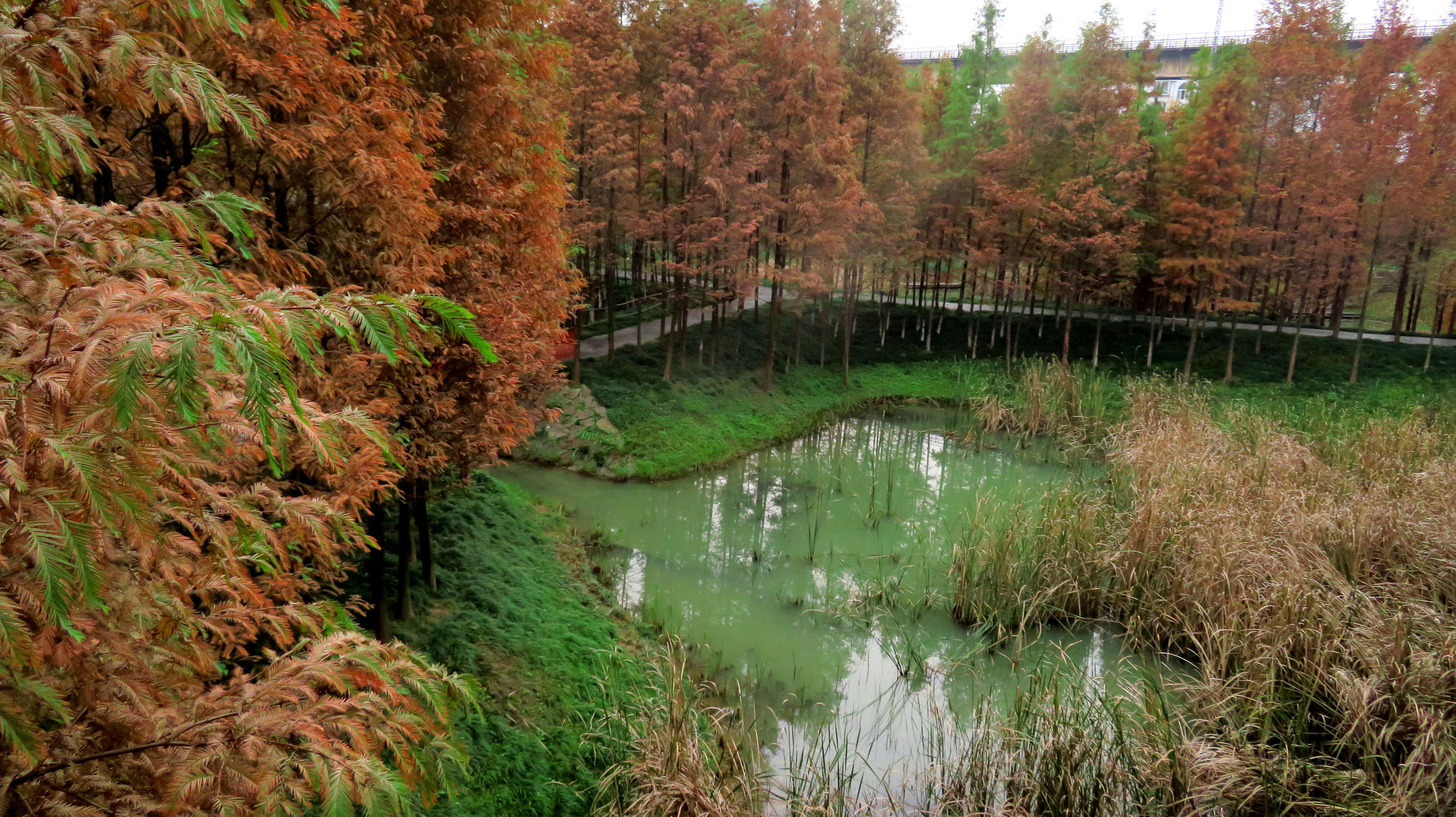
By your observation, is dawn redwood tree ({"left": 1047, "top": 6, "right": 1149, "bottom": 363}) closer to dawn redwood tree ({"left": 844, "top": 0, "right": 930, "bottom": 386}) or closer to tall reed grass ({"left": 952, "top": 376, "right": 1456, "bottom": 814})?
dawn redwood tree ({"left": 844, "top": 0, "right": 930, "bottom": 386})

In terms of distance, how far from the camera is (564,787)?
5.58m

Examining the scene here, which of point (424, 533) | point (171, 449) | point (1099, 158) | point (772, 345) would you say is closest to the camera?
point (171, 449)

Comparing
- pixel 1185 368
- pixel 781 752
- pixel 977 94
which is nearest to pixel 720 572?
pixel 781 752

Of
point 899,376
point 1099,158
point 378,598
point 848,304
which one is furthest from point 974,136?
point 378,598

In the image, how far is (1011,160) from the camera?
70.0ft

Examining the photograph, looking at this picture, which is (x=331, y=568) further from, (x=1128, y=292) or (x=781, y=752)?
(x=1128, y=292)

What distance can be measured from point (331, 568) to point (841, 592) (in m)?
5.96

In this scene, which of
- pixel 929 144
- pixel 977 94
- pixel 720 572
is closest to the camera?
pixel 720 572

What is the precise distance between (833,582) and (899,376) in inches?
556

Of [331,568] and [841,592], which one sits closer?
[331,568]

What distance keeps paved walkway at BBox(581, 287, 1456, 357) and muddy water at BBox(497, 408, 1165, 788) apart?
605cm

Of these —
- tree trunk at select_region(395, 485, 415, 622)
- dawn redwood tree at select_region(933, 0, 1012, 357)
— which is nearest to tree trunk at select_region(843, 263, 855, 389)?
dawn redwood tree at select_region(933, 0, 1012, 357)

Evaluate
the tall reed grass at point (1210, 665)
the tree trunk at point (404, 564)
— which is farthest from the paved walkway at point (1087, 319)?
the tall reed grass at point (1210, 665)

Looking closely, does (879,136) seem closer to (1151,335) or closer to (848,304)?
(848,304)
